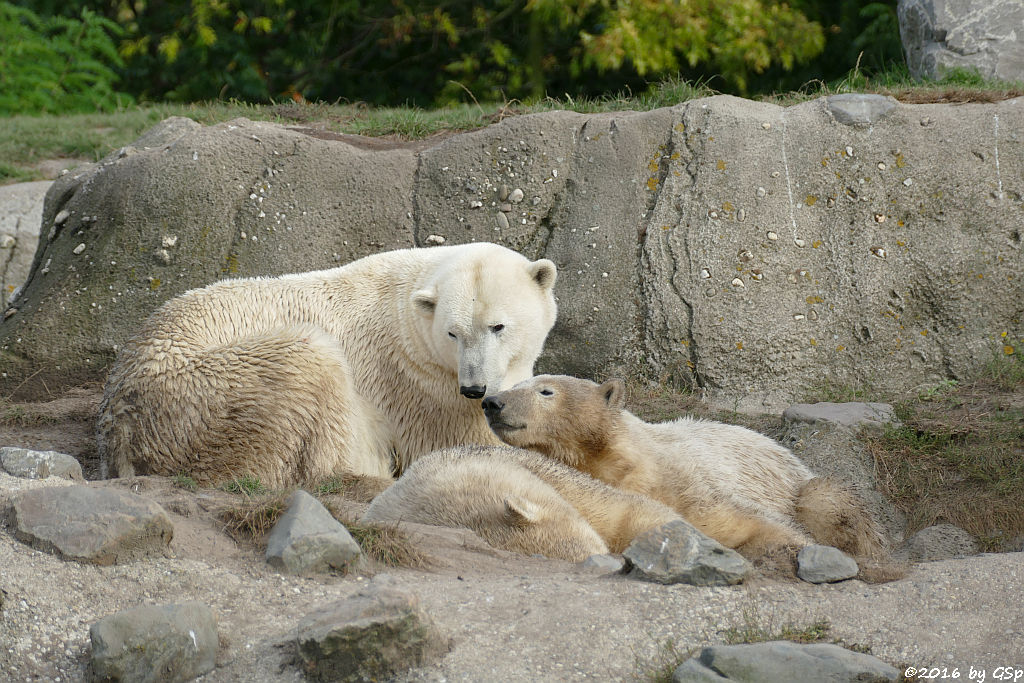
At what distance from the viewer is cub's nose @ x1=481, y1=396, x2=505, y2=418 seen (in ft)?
16.0

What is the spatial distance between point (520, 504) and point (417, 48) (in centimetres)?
1373

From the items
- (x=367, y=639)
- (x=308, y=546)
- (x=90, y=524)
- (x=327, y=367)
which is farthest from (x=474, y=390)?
(x=367, y=639)

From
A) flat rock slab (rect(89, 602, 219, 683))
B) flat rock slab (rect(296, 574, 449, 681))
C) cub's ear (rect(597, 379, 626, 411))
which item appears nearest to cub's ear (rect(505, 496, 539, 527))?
flat rock slab (rect(296, 574, 449, 681))

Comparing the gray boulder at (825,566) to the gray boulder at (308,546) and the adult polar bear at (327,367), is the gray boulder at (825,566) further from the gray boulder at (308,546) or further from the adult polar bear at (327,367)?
the adult polar bear at (327,367)

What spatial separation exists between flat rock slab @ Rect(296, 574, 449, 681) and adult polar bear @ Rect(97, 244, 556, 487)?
232cm

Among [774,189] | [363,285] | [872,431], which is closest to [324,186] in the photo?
[363,285]

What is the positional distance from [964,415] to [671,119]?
2799 mm

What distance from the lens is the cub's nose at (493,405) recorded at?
192 inches

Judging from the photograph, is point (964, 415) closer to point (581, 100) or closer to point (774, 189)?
point (774, 189)

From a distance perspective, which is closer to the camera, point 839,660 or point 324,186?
point 839,660

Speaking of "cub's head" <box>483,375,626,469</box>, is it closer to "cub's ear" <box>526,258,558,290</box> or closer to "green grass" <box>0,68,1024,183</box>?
"cub's ear" <box>526,258,558,290</box>

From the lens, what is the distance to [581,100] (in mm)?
8812

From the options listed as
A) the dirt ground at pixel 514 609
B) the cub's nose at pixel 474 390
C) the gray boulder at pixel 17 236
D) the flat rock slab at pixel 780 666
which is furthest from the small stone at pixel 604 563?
the gray boulder at pixel 17 236

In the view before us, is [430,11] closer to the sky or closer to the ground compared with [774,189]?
closer to the sky
